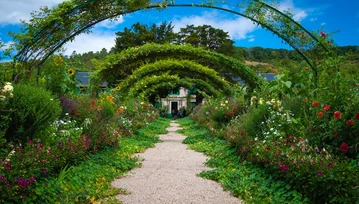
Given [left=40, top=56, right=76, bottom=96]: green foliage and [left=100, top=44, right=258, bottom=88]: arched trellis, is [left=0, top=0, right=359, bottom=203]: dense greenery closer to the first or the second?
[left=40, top=56, right=76, bottom=96]: green foliage

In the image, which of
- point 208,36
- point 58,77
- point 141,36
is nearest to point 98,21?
point 58,77

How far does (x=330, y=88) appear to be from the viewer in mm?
4816

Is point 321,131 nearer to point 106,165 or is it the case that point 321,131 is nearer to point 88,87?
point 106,165

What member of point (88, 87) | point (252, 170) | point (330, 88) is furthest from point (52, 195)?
point (88, 87)

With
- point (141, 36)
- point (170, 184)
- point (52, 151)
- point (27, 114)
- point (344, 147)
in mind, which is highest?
point (141, 36)

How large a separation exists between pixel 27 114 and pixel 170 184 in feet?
7.36

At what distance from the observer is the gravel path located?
4.44 m

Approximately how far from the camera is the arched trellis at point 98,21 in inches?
297

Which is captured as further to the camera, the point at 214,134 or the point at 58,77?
the point at 214,134

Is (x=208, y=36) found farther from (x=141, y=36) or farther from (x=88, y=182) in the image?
(x=88, y=182)

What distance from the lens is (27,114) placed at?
445 centimetres

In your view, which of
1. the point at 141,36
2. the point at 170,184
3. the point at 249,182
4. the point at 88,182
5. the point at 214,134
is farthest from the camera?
the point at 141,36

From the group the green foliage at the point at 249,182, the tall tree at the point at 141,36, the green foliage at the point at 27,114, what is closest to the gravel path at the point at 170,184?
the green foliage at the point at 249,182

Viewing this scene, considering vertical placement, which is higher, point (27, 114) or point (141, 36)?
point (141, 36)
